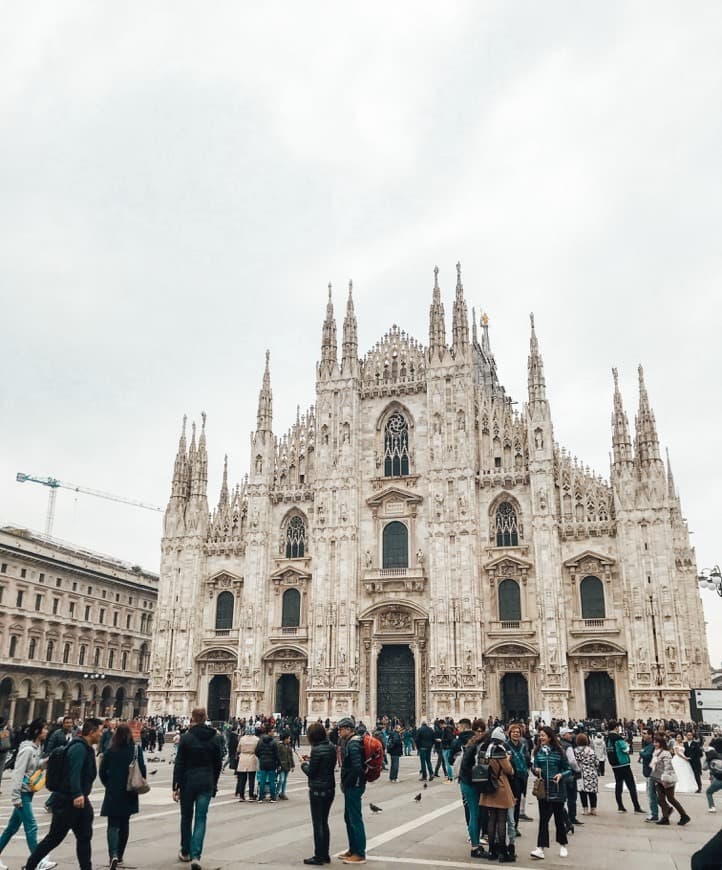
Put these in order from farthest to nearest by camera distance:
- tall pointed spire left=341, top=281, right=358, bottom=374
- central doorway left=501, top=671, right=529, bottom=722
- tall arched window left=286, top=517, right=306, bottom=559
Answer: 1. tall pointed spire left=341, top=281, right=358, bottom=374
2. tall arched window left=286, top=517, right=306, bottom=559
3. central doorway left=501, top=671, right=529, bottom=722

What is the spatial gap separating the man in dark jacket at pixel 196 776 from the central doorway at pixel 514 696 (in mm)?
33798

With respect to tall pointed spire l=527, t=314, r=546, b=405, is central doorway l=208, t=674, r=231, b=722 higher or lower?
lower

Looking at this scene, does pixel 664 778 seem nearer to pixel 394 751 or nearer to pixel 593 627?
pixel 394 751

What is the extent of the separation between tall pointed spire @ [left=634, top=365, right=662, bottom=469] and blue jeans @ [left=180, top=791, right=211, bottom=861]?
36189 millimetres

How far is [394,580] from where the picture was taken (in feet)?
143

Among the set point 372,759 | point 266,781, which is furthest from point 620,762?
point 372,759

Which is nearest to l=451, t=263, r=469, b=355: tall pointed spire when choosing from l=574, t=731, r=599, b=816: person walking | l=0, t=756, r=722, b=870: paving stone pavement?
l=0, t=756, r=722, b=870: paving stone pavement

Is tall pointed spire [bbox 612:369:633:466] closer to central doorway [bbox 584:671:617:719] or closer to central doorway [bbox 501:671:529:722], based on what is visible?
central doorway [bbox 584:671:617:719]

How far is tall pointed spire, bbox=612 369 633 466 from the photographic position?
4209 cm

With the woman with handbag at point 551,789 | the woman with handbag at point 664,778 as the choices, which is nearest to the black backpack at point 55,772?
the woman with handbag at point 551,789

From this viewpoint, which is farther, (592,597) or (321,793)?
(592,597)

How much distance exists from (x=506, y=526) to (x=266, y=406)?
16.5m

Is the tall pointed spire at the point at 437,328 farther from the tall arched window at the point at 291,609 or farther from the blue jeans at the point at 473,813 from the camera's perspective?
the blue jeans at the point at 473,813

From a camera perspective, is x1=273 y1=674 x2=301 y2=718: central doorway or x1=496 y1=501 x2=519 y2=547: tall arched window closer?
x1=496 y1=501 x2=519 y2=547: tall arched window
